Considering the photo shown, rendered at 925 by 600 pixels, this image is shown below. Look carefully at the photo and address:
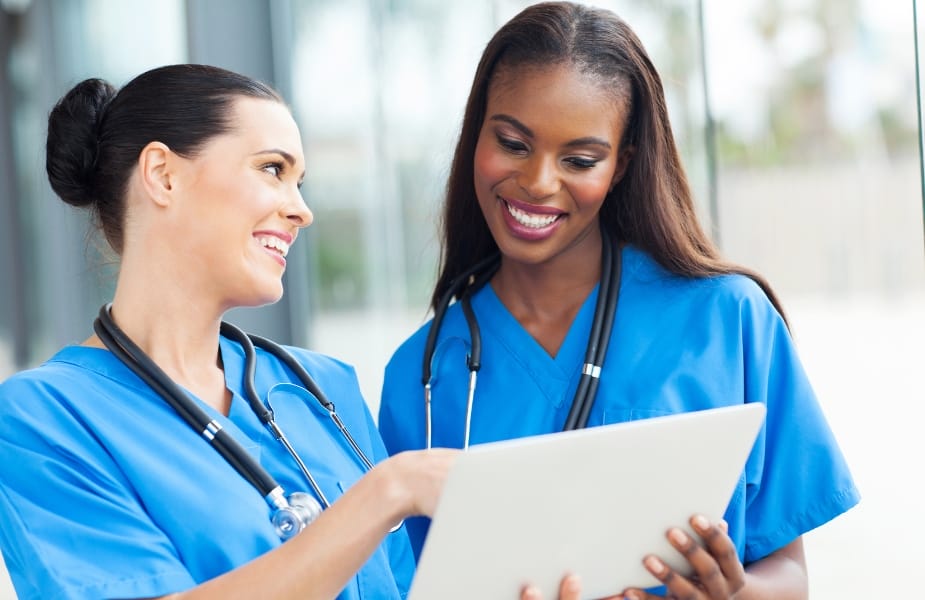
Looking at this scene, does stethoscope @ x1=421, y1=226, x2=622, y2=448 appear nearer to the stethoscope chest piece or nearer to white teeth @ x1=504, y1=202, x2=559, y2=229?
white teeth @ x1=504, y1=202, x2=559, y2=229

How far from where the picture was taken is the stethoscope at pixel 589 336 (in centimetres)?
143

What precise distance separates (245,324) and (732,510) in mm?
1790

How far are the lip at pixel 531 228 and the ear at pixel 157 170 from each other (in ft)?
1.47

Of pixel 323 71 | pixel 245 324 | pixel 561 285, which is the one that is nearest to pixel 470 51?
pixel 323 71

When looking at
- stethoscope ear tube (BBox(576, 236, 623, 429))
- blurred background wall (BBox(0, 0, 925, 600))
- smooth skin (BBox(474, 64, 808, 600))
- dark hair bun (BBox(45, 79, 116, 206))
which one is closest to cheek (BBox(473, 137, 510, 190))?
smooth skin (BBox(474, 64, 808, 600))

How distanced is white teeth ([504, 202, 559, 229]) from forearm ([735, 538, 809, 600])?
52 cm

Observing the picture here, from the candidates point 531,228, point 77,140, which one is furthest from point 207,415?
point 531,228

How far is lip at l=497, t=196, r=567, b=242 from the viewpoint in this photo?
57.9 inches

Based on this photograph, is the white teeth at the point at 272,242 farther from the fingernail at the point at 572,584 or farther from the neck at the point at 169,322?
the fingernail at the point at 572,584

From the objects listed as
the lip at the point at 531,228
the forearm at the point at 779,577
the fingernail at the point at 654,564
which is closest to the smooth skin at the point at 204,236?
the lip at the point at 531,228

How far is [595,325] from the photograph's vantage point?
149 centimetres

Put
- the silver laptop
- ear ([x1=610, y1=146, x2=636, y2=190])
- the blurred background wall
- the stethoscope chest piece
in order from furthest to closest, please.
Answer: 1. the blurred background wall
2. ear ([x1=610, y1=146, x2=636, y2=190])
3. the stethoscope chest piece
4. the silver laptop

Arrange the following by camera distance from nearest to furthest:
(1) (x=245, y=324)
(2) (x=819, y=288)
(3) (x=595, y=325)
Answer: (3) (x=595, y=325) < (2) (x=819, y=288) < (1) (x=245, y=324)

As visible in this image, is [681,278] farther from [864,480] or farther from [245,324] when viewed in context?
[245,324]
